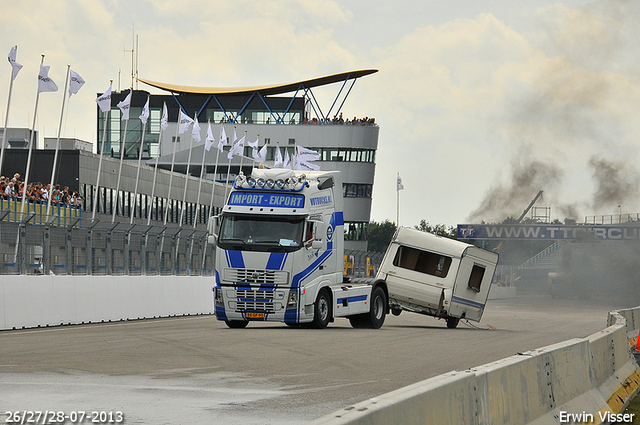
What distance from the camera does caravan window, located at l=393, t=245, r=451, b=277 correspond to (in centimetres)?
2630

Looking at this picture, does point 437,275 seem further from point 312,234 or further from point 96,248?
point 96,248

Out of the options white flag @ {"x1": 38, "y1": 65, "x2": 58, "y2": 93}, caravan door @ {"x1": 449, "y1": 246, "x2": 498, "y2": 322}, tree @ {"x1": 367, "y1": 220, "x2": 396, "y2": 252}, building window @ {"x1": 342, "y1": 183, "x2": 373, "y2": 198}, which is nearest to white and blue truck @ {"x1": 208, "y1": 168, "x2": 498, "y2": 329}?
caravan door @ {"x1": 449, "y1": 246, "x2": 498, "y2": 322}

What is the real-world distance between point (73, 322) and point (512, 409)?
17.3m

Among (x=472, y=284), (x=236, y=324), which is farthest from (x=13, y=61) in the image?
(x=472, y=284)

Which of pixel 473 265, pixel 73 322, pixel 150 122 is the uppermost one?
pixel 150 122

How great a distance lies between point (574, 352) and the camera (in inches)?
374

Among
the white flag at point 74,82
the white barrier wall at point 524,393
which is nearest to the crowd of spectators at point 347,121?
the white flag at point 74,82

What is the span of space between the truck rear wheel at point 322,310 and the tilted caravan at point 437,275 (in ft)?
14.6

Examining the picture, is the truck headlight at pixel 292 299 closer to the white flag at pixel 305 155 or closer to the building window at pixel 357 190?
the white flag at pixel 305 155

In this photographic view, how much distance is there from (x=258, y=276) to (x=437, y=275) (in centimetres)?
671

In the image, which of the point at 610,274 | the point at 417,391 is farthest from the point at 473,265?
the point at 610,274

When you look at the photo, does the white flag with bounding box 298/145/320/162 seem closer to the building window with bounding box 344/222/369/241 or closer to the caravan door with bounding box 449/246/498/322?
the caravan door with bounding box 449/246/498/322

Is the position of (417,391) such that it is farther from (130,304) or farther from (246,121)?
(246,121)

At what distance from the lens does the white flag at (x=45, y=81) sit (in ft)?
113
